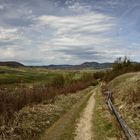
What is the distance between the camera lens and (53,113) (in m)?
22.9

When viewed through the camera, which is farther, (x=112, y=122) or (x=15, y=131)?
(x=112, y=122)

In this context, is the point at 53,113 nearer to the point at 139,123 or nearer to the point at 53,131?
the point at 53,131

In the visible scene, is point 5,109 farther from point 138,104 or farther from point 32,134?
point 138,104

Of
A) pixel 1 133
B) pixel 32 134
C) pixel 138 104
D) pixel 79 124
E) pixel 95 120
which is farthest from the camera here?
pixel 138 104

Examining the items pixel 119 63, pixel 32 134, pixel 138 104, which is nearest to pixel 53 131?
pixel 32 134

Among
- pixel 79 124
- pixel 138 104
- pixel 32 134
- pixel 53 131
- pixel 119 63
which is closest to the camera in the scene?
pixel 32 134

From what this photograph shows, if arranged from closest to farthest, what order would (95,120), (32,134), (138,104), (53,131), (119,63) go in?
(32,134) < (53,131) < (95,120) < (138,104) < (119,63)

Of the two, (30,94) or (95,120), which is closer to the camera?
(95,120)

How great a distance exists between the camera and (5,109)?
17.1 meters

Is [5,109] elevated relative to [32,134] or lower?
elevated

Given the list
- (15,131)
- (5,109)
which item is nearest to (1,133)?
(15,131)

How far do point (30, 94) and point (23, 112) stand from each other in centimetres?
671

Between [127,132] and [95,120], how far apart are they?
6.09 m

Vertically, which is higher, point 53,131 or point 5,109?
point 5,109
